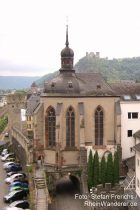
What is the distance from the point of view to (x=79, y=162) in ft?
177

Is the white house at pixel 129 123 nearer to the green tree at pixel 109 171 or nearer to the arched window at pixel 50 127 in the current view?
the green tree at pixel 109 171

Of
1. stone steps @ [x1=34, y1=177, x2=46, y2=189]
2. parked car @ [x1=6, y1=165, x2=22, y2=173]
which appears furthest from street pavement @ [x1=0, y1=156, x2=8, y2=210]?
stone steps @ [x1=34, y1=177, x2=46, y2=189]

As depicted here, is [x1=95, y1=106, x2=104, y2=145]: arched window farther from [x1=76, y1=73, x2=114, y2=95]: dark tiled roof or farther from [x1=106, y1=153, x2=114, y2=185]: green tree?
[x1=106, y1=153, x2=114, y2=185]: green tree

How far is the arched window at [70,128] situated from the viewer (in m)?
55.2

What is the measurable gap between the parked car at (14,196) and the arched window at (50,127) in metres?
7.91

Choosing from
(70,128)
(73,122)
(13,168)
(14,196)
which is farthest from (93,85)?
(13,168)

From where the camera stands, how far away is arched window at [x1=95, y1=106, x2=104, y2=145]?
55719 millimetres

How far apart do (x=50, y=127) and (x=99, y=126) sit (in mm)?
7183

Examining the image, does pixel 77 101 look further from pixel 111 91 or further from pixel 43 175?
pixel 43 175

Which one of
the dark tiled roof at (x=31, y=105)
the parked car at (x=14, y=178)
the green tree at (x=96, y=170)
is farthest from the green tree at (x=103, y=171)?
the dark tiled roof at (x=31, y=105)

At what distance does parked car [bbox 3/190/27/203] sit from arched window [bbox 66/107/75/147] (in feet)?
30.3

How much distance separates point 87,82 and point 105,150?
10.5m

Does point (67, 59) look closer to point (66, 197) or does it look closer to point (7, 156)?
point (66, 197)

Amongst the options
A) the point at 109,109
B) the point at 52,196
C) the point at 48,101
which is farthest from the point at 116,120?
the point at 52,196
